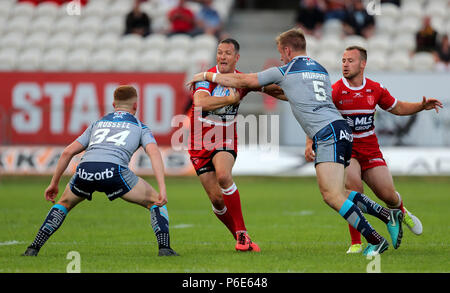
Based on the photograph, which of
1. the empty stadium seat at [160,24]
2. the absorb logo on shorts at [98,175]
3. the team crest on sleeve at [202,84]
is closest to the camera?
the absorb logo on shorts at [98,175]

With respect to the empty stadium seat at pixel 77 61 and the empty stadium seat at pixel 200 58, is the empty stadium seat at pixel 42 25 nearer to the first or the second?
the empty stadium seat at pixel 77 61

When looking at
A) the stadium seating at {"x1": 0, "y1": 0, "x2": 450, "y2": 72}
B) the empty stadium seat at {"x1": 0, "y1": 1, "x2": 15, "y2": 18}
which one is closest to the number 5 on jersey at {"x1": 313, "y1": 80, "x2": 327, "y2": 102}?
the stadium seating at {"x1": 0, "y1": 0, "x2": 450, "y2": 72}

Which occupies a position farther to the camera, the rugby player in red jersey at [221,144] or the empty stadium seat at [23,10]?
the empty stadium seat at [23,10]

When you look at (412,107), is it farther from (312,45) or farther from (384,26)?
(384,26)

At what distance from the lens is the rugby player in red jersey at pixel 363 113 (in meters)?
A: 8.45

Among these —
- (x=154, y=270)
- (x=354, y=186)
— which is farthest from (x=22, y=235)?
(x=354, y=186)

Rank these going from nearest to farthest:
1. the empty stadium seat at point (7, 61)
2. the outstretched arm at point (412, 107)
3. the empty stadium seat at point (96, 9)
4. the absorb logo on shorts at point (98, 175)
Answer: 1. the absorb logo on shorts at point (98, 175)
2. the outstretched arm at point (412, 107)
3. the empty stadium seat at point (7, 61)
4. the empty stadium seat at point (96, 9)

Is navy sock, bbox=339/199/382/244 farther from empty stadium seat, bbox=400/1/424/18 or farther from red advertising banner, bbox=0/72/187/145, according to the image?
empty stadium seat, bbox=400/1/424/18

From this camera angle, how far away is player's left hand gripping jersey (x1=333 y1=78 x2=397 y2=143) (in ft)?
27.7

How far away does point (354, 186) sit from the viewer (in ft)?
27.9

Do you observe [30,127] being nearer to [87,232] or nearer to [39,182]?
[39,182]

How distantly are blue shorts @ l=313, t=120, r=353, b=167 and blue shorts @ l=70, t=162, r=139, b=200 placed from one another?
1861 millimetres

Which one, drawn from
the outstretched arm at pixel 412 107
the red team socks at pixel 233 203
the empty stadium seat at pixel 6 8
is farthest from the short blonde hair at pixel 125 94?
the empty stadium seat at pixel 6 8
